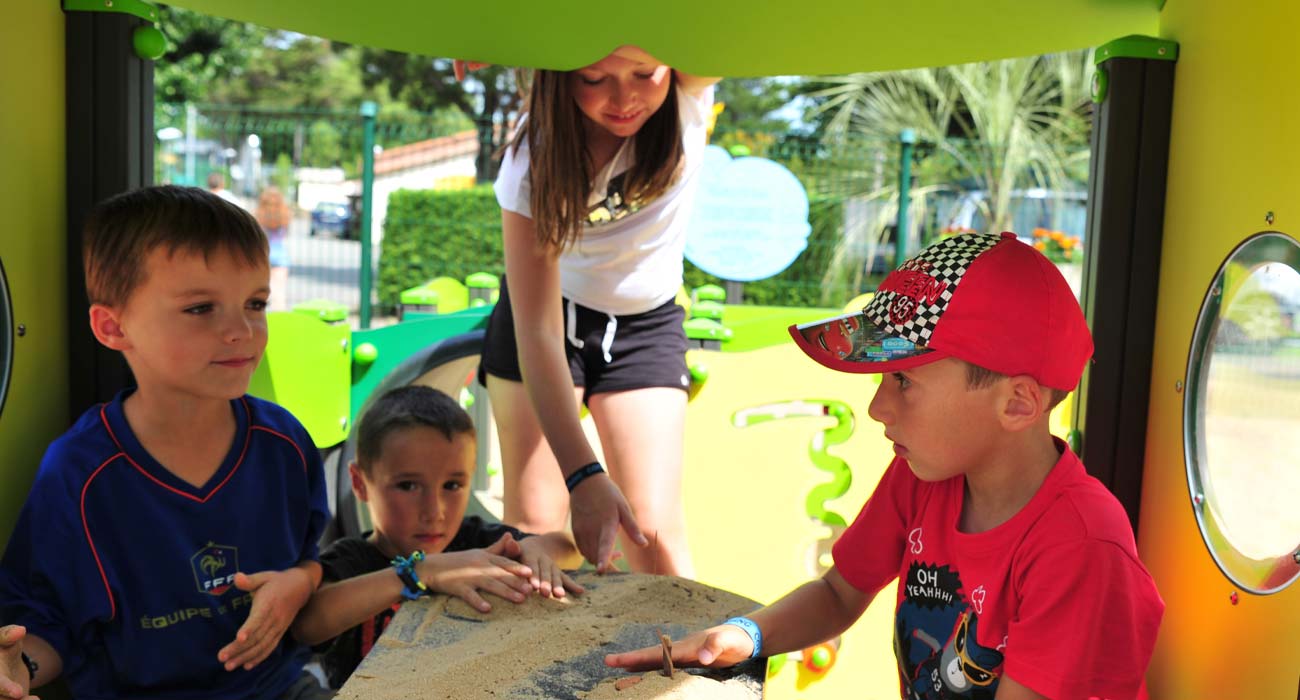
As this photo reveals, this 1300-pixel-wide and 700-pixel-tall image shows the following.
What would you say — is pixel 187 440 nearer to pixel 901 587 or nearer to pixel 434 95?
pixel 901 587

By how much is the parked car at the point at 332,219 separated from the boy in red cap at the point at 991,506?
9366mm

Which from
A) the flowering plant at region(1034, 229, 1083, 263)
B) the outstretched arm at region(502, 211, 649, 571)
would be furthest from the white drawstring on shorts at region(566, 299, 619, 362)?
the flowering plant at region(1034, 229, 1083, 263)

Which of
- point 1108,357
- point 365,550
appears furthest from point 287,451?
point 1108,357

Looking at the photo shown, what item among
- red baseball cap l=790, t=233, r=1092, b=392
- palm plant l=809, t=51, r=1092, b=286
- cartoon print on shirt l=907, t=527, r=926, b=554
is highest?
palm plant l=809, t=51, r=1092, b=286

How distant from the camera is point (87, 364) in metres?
1.98

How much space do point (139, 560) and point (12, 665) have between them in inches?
10.9

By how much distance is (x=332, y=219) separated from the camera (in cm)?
1120

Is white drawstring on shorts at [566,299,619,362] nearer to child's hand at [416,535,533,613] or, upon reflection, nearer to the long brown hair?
the long brown hair

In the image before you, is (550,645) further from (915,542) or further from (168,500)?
(168,500)

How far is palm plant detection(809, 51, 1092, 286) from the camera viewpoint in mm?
10148

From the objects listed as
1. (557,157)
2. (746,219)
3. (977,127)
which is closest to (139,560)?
(557,157)

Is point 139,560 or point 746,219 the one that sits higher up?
point 746,219

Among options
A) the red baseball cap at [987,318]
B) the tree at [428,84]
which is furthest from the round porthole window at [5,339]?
the tree at [428,84]

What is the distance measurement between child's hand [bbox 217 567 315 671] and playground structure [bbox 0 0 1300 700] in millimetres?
441
